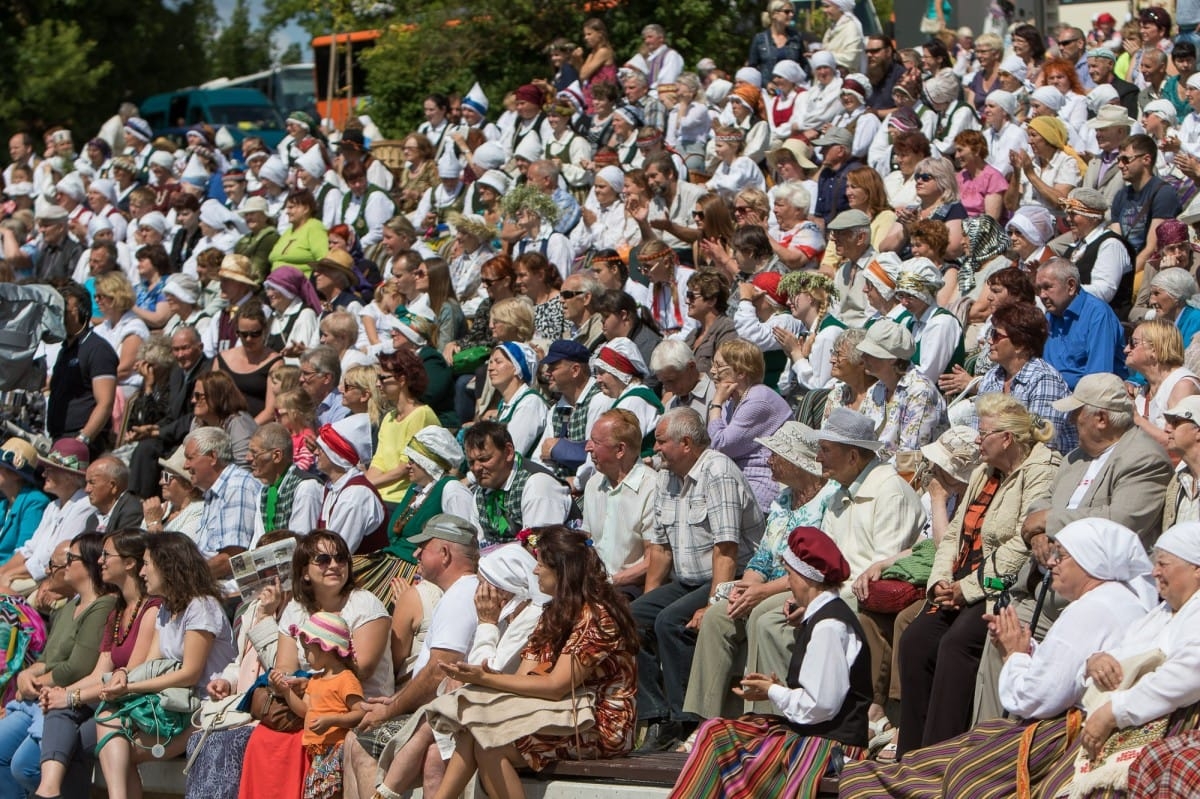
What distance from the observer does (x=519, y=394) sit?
9.88 meters

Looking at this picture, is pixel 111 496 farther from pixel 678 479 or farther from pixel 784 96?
pixel 784 96

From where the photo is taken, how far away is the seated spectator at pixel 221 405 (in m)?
10.6

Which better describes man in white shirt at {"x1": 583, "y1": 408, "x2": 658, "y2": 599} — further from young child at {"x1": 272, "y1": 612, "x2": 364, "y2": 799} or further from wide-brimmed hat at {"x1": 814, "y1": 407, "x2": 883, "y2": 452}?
young child at {"x1": 272, "y1": 612, "x2": 364, "y2": 799}

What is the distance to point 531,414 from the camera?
983 centimetres

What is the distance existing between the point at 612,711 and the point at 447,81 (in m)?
16.4

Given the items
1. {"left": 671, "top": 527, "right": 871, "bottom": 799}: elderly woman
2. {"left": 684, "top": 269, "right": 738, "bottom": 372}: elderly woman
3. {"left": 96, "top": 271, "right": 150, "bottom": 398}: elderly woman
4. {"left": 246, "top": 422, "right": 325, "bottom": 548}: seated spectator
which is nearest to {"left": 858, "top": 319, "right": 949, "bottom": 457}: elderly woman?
{"left": 671, "top": 527, "right": 871, "bottom": 799}: elderly woman

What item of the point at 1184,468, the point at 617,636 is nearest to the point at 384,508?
the point at 617,636

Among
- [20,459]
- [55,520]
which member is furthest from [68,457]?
[20,459]

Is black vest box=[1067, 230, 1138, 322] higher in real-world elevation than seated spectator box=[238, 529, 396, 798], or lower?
higher

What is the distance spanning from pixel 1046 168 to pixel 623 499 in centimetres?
511

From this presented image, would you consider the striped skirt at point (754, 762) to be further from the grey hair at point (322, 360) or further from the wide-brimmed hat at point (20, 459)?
the wide-brimmed hat at point (20, 459)

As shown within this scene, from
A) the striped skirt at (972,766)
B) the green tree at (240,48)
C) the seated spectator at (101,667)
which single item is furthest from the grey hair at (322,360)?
the green tree at (240,48)

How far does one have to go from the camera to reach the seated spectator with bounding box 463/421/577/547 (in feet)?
28.2

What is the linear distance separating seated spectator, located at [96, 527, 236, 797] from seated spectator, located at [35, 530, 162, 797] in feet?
0.43
